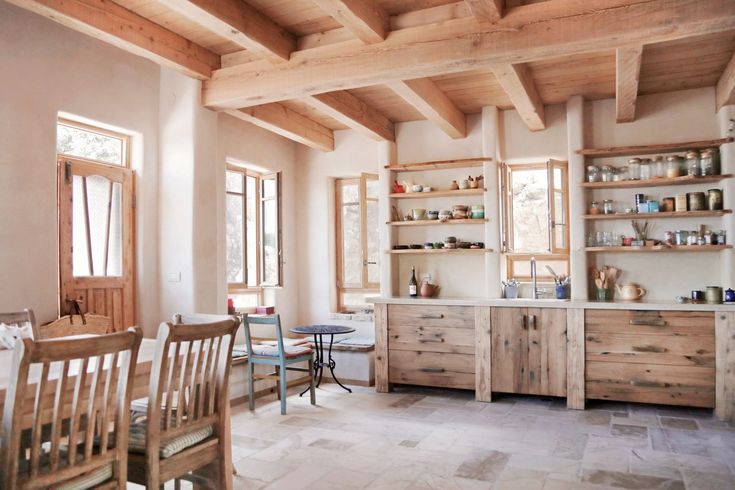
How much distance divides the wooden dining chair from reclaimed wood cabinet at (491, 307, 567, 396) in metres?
3.04

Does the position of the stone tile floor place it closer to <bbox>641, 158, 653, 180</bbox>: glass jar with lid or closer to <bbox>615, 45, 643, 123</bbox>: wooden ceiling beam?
<bbox>641, 158, 653, 180</bbox>: glass jar with lid

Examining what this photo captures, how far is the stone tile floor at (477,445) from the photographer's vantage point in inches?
129

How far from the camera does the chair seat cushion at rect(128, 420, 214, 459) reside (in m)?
2.28

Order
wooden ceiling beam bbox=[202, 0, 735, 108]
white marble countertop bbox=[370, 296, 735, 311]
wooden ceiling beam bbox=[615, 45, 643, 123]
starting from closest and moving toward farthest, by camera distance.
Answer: wooden ceiling beam bbox=[202, 0, 735, 108], wooden ceiling beam bbox=[615, 45, 643, 123], white marble countertop bbox=[370, 296, 735, 311]

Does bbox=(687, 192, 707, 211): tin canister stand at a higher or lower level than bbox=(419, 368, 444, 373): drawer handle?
higher

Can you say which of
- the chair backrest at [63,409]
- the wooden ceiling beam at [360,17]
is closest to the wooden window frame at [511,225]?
the wooden ceiling beam at [360,17]

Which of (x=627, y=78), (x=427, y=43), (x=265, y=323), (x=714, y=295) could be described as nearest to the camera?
(x=427, y=43)

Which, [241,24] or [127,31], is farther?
[127,31]

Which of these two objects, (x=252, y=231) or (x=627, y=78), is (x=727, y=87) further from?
(x=252, y=231)

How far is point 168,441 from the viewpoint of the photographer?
229cm

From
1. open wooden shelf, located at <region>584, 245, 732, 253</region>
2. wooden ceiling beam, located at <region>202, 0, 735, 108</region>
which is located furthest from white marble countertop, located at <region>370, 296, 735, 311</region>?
wooden ceiling beam, located at <region>202, 0, 735, 108</region>

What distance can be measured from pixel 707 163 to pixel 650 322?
1465mm

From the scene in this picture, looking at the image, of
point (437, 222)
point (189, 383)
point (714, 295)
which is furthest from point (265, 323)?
point (714, 295)

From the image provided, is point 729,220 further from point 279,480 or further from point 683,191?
point 279,480
